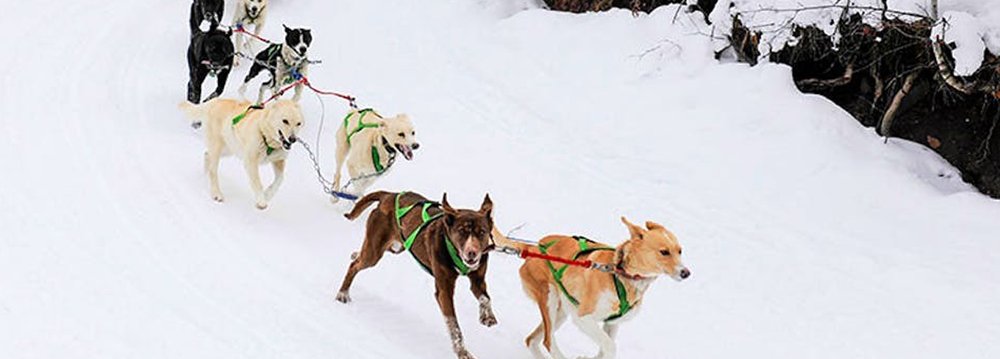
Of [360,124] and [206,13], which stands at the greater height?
[360,124]

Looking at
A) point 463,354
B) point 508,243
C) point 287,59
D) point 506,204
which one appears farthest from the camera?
point 287,59

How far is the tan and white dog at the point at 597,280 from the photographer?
4707 mm

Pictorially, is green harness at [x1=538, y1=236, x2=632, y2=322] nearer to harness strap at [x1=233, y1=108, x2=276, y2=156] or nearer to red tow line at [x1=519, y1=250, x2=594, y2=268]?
red tow line at [x1=519, y1=250, x2=594, y2=268]

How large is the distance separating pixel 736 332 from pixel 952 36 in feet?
10.6

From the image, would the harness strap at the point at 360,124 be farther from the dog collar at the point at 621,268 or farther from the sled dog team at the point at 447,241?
the dog collar at the point at 621,268

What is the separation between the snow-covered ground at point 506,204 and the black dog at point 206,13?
0.52 metres

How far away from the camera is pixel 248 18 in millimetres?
11852

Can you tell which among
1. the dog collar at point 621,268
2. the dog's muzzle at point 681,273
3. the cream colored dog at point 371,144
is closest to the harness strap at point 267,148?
the cream colored dog at point 371,144

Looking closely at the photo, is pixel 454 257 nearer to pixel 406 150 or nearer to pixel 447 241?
pixel 447 241

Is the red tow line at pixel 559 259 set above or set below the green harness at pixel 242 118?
above

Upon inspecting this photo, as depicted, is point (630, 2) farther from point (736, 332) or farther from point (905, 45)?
point (736, 332)

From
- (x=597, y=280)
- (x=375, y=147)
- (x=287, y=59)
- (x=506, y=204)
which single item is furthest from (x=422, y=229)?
(x=287, y=59)

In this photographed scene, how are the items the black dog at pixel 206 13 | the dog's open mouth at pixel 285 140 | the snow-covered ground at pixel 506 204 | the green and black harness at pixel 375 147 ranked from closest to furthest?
the snow-covered ground at pixel 506 204 → the dog's open mouth at pixel 285 140 → the green and black harness at pixel 375 147 → the black dog at pixel 206 13

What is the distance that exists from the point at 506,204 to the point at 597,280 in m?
3.18
